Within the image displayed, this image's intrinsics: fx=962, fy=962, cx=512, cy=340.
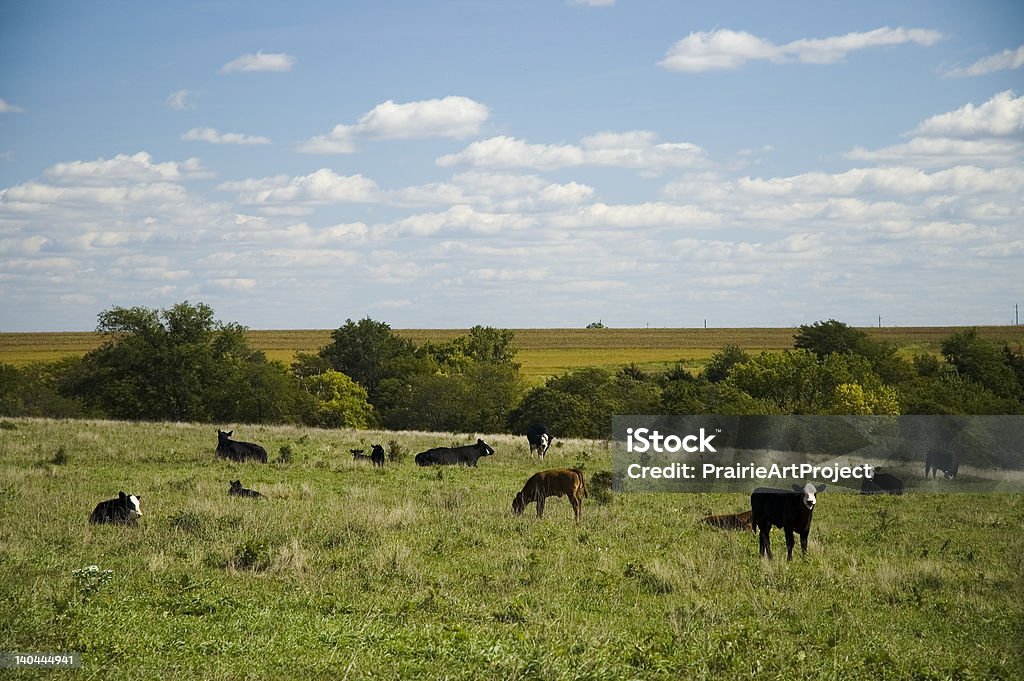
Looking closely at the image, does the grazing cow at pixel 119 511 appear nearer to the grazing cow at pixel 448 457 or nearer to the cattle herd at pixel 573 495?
the cattle herd at pixel 573 495

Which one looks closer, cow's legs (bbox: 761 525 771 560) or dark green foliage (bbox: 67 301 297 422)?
cow's legs (bbox: 761 525 771 560)

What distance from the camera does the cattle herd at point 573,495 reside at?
15.5 metres

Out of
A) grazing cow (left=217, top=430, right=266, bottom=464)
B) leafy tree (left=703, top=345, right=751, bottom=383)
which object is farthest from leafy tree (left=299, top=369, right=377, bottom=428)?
grazing cow (left=217, top=430, right=266, bottom=464)

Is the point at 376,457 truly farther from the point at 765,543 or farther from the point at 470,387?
the point at 470,387

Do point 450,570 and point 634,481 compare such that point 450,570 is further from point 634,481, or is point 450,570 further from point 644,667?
point 634,481

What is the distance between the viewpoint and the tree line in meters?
61.2

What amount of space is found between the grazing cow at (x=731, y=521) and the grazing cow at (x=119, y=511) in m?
10.5

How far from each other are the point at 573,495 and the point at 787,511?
492cm

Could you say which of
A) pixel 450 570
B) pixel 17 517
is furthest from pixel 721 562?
pixel 17 517

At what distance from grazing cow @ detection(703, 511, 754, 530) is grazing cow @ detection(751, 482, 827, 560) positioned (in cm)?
244

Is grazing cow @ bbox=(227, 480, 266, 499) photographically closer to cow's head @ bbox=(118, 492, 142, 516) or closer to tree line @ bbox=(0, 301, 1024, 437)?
cow's head @ bbox=(118, 492, 142, 516)

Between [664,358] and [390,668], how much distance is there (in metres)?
150

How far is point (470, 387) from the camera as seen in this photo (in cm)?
8169

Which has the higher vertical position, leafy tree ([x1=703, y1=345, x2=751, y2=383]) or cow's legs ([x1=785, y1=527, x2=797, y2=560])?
leafy tree ([x1=703, y1=345, x2=751, y2=383])
